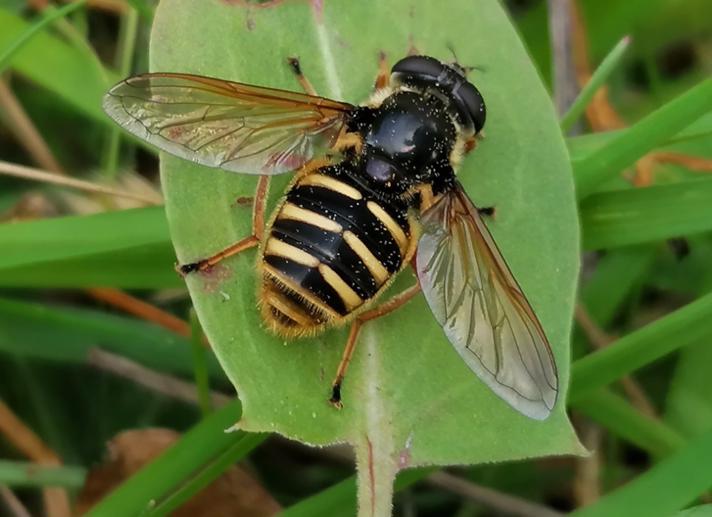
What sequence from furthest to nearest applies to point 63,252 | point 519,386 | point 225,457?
point 63,252 < point 225,457 < point 519,386

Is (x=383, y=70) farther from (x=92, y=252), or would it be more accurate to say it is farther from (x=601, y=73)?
(x=92, y=252)

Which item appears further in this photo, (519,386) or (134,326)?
(134,326)

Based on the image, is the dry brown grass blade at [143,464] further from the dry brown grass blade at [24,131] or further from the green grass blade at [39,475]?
the dry brown grass blade at [24,131]

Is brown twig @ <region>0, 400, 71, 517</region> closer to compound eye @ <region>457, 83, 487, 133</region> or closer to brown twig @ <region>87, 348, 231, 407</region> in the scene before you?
brown twig @ <region>87, 348, 231, 407</region>

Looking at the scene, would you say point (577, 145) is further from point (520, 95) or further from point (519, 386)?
point (519, 386)

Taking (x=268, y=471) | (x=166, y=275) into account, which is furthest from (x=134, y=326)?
(x=268, y=471)

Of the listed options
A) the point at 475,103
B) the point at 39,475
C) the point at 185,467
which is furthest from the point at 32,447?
the point at 475,103

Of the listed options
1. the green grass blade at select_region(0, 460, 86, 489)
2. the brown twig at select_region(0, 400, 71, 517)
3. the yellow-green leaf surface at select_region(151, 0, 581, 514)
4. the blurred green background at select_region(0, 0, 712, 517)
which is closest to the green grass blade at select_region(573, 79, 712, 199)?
the blurred green background at select_region(0, 0, 712, 517)
